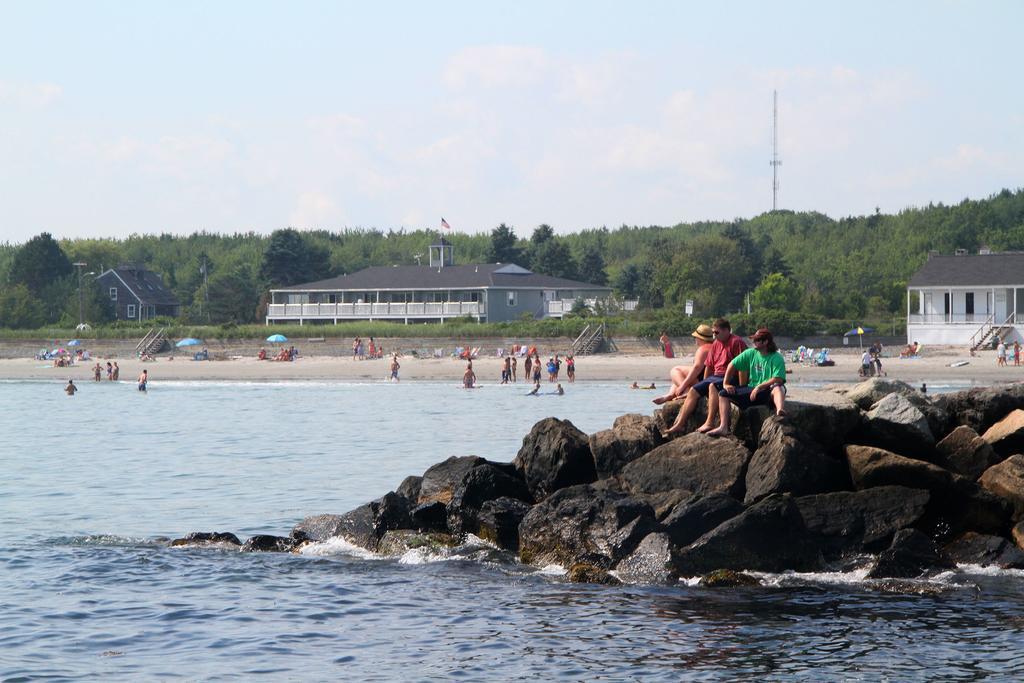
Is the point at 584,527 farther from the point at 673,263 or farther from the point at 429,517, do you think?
the point at 673,263

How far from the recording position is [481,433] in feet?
104

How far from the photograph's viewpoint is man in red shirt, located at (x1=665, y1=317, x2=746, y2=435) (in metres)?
15.1

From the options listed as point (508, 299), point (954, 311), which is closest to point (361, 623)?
point (954, 311)

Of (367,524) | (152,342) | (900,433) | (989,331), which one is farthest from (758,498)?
(152,342)

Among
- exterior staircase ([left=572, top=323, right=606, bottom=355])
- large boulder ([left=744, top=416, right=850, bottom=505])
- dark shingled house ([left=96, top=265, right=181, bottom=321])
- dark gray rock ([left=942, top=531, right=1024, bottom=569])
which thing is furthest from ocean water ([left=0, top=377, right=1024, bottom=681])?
dark shingled house ([left=96, top=265, right=181, bottom=321])

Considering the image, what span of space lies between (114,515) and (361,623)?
8.91m

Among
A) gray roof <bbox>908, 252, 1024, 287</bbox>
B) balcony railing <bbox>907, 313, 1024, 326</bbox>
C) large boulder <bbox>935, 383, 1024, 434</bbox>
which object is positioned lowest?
large boulder <bbox>935, 383, 1024, 434</bbox>

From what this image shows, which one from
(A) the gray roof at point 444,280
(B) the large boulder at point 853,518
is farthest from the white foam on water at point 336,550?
(A) the gray roof at point 444,280

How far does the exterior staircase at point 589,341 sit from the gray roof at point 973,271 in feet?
49.3

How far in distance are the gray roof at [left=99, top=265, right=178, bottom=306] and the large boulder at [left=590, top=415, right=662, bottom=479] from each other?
8674 centimetres

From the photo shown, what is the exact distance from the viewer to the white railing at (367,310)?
248ft

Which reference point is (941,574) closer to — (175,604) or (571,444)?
(571,444)

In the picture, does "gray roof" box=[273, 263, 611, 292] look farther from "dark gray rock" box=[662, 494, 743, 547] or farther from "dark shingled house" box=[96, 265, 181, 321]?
"dark gray rock" box=[662, 494, 743, 547]

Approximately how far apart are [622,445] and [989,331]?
43.6m
